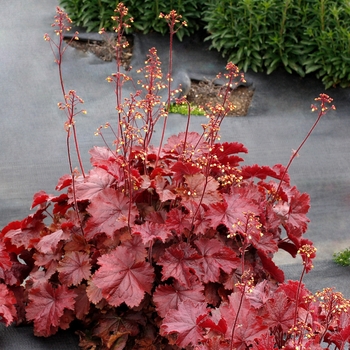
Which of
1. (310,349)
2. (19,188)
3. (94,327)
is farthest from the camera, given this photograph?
(19,188)

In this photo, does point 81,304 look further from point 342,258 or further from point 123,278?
point 342,258

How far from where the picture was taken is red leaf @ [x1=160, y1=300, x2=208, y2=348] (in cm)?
207

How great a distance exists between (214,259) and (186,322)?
0.38 meters

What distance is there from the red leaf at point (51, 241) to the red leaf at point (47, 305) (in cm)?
16

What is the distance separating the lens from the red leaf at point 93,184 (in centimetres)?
252

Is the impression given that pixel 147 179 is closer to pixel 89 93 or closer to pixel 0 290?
pixel 0 290

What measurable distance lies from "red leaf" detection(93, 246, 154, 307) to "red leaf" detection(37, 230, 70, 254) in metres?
0.30

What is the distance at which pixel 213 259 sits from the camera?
240cm

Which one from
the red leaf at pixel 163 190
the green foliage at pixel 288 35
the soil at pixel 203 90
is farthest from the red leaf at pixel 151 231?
the green foliage at pixel 288 35

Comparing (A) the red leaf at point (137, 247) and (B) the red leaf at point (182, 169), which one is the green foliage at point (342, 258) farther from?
(A) the red leaf at point (137, 247)

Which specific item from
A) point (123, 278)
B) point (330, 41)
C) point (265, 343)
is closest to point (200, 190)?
point (123, 278)

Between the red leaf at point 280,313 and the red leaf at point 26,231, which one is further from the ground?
the red leaf at point 280,313

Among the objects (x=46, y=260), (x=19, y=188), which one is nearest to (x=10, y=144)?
(x=19, y=188)

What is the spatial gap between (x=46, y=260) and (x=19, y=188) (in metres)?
1.49
